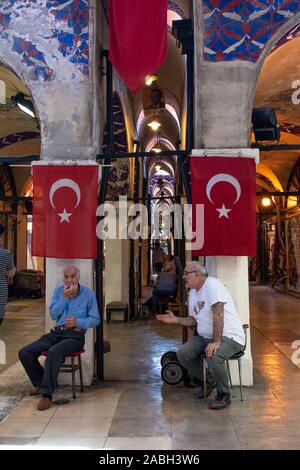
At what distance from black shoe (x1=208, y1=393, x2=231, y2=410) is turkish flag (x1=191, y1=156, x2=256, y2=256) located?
161cm

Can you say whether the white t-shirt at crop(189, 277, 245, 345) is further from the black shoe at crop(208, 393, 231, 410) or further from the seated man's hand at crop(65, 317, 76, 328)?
the seated man's hand at crop(65, 317, 76, 328)

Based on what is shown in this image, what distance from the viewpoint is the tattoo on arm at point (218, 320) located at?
5.22 metres

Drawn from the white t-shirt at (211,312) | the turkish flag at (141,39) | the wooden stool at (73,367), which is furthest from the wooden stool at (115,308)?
the turkish flag at (141,39)

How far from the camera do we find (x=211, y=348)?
512 centimetres

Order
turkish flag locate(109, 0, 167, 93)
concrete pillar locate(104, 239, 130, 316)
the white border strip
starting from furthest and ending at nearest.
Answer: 1. concrete pillar locate(104, 239, 130, 316)
2. turkish flag locate(109, 0, 167, 93)
3. the white border strip

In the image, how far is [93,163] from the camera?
20.4ft

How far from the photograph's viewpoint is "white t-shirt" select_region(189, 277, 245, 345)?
5352 mm

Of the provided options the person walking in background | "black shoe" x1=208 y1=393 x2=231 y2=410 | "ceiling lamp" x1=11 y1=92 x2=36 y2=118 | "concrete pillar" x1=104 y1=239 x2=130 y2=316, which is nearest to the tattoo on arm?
"black shoe" x1=208 y1=393 x2=231 y2=410

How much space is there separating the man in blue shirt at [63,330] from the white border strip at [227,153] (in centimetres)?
202

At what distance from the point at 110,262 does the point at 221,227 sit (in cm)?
606

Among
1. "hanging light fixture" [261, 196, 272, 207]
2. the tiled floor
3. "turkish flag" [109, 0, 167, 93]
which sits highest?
"turkish flag" [109, 0, 167, 93]

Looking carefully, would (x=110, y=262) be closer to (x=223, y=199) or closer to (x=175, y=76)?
(x=175, y=76)

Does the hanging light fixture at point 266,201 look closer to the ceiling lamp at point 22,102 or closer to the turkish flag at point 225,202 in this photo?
the ceiling lamp at point 22,102

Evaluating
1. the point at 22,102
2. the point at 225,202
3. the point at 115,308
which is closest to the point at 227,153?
the point at 225,202
